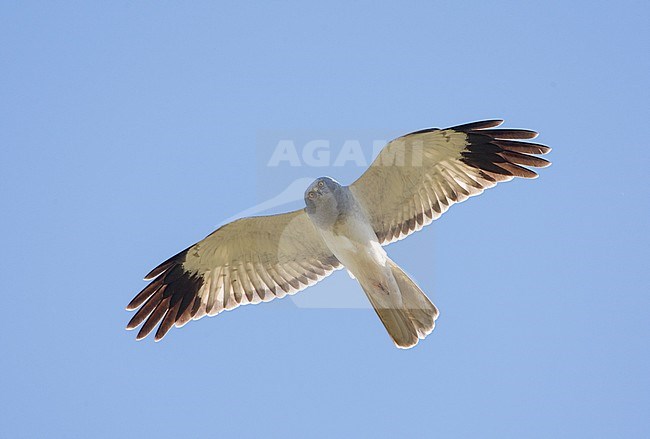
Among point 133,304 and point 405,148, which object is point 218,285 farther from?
point 405,148

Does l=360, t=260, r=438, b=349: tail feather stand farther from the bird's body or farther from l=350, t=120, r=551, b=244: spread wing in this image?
l=350, t=120, r=551, b=244: spread wing

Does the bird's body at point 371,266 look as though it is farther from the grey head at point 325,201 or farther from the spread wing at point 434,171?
the spread wing at point 434,171

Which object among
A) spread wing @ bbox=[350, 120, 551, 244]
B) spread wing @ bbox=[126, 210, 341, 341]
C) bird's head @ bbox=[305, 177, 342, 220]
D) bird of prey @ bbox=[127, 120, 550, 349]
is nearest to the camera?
bird's head @ bbox=[305, 177, 342, 220]

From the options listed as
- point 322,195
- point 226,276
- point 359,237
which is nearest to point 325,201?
point 322,195

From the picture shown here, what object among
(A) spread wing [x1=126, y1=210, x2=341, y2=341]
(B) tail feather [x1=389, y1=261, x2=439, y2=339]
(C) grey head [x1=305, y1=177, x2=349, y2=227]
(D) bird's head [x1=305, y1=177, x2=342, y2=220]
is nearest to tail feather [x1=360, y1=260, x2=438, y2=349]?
(B) tail feather [x1=389, y1=261, x2=439, y2=339]

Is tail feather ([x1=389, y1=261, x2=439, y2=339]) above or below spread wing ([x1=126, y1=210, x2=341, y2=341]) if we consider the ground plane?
below

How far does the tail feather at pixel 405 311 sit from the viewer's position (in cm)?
999

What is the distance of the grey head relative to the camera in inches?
391

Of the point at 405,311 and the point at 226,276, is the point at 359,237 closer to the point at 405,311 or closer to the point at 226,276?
the point at 405,311

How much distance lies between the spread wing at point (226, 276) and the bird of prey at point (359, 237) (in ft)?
0.04

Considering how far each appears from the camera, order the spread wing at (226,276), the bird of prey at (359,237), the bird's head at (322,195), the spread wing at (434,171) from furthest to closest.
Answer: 1. the spread wing at (226,276)
2. the spread wing at (434,171)
3. the bird of prey at (359,237)
4. the bird's head at (322,195)

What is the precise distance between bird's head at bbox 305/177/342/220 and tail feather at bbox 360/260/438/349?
0.96 m

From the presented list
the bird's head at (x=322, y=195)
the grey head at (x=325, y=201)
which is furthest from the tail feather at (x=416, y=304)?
the bird's head at (x=322, y=195)

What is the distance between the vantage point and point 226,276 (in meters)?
11.3
